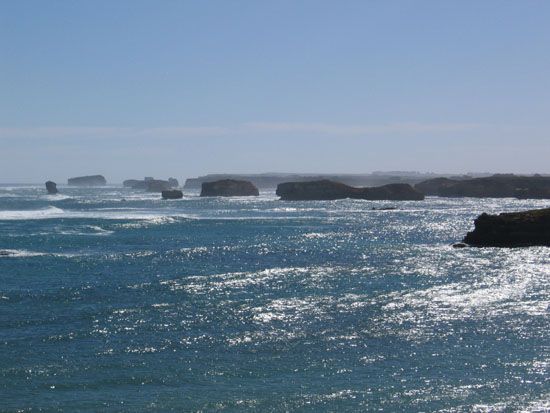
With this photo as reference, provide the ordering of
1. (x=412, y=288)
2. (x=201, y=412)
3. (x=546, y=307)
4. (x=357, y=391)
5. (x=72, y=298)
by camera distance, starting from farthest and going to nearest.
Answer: (x=412, y=288) < (x=72, y=298) < (x=546, y=307) < (x=357, y=391) < (x=201, y=412)

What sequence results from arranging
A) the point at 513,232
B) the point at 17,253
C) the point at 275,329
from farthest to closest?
the point at 513,232 < the point at 17,253 < the point at 275,329

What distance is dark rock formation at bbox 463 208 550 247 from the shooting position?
251 feet

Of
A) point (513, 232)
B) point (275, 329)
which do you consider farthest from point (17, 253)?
point (513, 232)

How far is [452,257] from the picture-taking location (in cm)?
6762

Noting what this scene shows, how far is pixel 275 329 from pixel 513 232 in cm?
4540

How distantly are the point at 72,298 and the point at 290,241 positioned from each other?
40.4 meters

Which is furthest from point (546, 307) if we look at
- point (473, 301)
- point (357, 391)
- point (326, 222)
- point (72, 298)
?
point (326, 222)

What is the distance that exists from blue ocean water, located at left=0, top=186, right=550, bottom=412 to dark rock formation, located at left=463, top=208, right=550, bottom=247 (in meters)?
4.21

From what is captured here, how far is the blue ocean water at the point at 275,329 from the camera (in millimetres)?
28688

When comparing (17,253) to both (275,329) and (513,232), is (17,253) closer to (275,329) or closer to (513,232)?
(275,329)

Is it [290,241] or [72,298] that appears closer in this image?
[72,298]

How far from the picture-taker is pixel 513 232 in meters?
76.7

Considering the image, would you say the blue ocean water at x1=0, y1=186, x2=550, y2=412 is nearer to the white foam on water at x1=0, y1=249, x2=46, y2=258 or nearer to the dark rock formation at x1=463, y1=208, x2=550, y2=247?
the white foam on water at x1=0, y1=249, x2=46, y2=258

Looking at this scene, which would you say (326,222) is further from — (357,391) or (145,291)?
(357,391)
